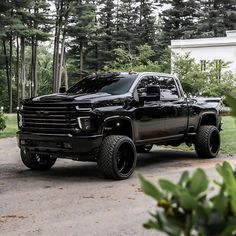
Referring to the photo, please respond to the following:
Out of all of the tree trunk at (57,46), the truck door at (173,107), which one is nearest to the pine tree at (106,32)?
the tree trunk at (57,46)

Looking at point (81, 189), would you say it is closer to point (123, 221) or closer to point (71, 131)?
point (71, 131)

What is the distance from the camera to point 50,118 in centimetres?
788

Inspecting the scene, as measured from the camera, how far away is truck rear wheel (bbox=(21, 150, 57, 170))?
8875 mm

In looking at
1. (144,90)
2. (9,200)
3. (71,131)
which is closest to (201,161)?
(144,90)

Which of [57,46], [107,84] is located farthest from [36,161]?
[57,46]

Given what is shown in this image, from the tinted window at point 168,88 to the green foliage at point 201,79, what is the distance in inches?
632

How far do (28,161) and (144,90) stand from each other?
254cm

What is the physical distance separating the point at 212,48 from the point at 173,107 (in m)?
34.3

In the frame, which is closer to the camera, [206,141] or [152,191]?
[152,191]

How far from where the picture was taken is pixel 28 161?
29.2ft

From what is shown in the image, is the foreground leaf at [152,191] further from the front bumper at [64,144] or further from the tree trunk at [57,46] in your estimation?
the tree trunk at [57,46]

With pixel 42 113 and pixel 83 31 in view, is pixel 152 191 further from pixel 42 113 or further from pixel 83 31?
pixel 83 31

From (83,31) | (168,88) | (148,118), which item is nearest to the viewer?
(148,118)

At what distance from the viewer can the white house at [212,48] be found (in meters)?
41.8
